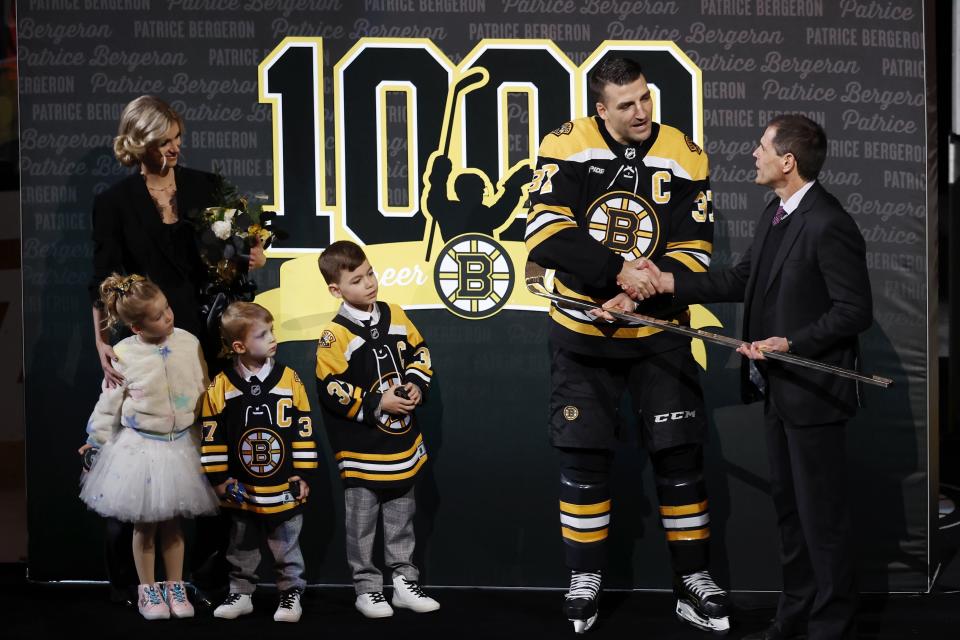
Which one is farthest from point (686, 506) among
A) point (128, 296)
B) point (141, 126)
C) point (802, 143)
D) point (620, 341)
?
point (141, 126)

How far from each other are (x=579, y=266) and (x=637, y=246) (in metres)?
0.26

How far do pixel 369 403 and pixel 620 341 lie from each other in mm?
900

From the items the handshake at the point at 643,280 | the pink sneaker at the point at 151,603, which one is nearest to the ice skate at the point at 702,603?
the handshake at the point at 643,280

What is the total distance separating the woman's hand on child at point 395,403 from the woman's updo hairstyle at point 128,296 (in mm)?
870

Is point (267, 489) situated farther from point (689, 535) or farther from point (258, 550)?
point (689, 535)

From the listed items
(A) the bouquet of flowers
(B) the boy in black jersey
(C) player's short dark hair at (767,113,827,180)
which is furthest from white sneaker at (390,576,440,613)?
(C) player's short dark hair at (767,113,827,180)

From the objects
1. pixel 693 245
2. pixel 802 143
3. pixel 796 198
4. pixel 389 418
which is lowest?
pixel 389 418

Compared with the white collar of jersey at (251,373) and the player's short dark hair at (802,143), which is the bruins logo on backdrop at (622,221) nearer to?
the player's short dark hair at (802,143)

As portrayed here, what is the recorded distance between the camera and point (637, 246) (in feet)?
12.2

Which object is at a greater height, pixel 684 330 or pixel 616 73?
pixel 616 73

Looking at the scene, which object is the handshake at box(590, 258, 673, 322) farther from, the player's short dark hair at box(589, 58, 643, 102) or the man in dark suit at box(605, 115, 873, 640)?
the player's short dark hair at box(589, 58, 643, 102)

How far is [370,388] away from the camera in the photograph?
151 inches

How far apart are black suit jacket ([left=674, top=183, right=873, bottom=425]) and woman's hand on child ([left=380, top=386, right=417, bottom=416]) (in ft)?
4.00

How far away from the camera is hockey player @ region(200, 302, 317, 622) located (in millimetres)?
3781
